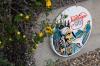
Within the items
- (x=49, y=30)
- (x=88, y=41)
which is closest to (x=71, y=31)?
(x=88, y=41)

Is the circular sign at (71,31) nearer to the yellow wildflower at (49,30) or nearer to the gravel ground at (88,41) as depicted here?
the gravel ground at (88,41)

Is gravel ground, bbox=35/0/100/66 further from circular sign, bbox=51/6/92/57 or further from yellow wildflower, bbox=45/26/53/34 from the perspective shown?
yellow wildflower, bbox=45/26/53/34

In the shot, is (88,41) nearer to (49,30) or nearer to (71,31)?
(71,31)

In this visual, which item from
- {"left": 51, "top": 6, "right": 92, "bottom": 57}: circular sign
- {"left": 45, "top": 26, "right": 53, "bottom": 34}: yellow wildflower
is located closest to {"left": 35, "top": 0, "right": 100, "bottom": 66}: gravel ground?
{"left": 51, "top": 6, "right": 92, "bottom": 57}: circular sign

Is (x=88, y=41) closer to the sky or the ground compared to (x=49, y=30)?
closer to the ground

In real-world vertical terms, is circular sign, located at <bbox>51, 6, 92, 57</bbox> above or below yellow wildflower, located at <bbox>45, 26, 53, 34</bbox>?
below
